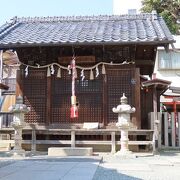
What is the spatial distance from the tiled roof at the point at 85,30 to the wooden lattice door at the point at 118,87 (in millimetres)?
1478

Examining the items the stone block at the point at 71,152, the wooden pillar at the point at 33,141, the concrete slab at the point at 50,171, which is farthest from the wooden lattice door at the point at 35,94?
the concrete slab at the point at 50,171

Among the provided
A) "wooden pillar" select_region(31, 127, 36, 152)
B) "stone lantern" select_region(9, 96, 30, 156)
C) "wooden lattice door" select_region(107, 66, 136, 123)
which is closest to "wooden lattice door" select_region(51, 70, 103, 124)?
"wooden lattice door" select_region(107, 66, 136, 123)

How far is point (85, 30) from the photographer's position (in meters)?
14.9

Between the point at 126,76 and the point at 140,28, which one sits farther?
the point at 140,28

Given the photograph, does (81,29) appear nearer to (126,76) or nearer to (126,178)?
(126,76)

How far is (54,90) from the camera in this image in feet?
45.6

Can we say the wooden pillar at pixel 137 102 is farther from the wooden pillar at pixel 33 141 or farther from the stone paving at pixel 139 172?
the stone paving at pixel 139 172

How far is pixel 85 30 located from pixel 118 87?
304 cm

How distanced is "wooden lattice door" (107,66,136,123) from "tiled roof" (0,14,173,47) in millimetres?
1478

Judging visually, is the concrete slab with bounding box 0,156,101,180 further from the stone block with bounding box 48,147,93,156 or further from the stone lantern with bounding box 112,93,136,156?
the stone lantern with bounding box 112,93,136,156

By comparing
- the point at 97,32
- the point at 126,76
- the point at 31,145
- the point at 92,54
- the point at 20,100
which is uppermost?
the point at 97,32

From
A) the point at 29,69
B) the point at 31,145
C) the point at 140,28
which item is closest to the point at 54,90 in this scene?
the point at 29,69

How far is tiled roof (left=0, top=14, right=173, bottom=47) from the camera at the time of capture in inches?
506

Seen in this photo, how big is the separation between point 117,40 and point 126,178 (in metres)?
6.74
